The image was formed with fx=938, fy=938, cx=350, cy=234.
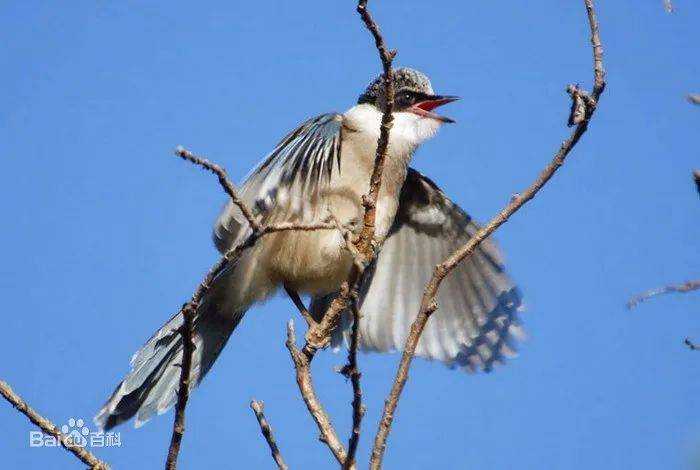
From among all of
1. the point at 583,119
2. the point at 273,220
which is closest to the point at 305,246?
the point at 273,220

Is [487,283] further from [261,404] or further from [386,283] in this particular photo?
[261,404]

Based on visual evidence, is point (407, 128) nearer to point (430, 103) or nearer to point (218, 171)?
point (430, 103)

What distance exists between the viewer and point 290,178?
16.3 ft

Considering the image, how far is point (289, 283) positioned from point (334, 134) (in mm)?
911

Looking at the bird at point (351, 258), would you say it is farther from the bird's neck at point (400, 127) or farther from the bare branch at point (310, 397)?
the bare branch at point (310, 397)

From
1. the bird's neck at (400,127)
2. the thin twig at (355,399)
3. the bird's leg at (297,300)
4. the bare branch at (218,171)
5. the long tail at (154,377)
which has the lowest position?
the thin twig at (355,399)

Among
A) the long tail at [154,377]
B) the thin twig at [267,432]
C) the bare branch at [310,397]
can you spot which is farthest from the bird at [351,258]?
the thin twig at [267,432]

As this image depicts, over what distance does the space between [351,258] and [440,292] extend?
1.30m

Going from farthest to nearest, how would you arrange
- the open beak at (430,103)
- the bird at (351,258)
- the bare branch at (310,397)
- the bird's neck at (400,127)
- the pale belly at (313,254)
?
1. the open beak at (430,103)
2. the bird's neck at (400,127)
3. the pale belly at (313,254)
4. the bird at (351,258)
5. the bare branch at (310,397)

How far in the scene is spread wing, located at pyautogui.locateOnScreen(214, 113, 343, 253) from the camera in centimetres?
474

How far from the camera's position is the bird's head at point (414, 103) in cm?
561

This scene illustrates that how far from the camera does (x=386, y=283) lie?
6.09 m

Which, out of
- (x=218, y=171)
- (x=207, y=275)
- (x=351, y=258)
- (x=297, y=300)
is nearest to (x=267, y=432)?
(x=207, y=275)

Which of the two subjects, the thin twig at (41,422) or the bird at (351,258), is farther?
the bird at (351,258)
